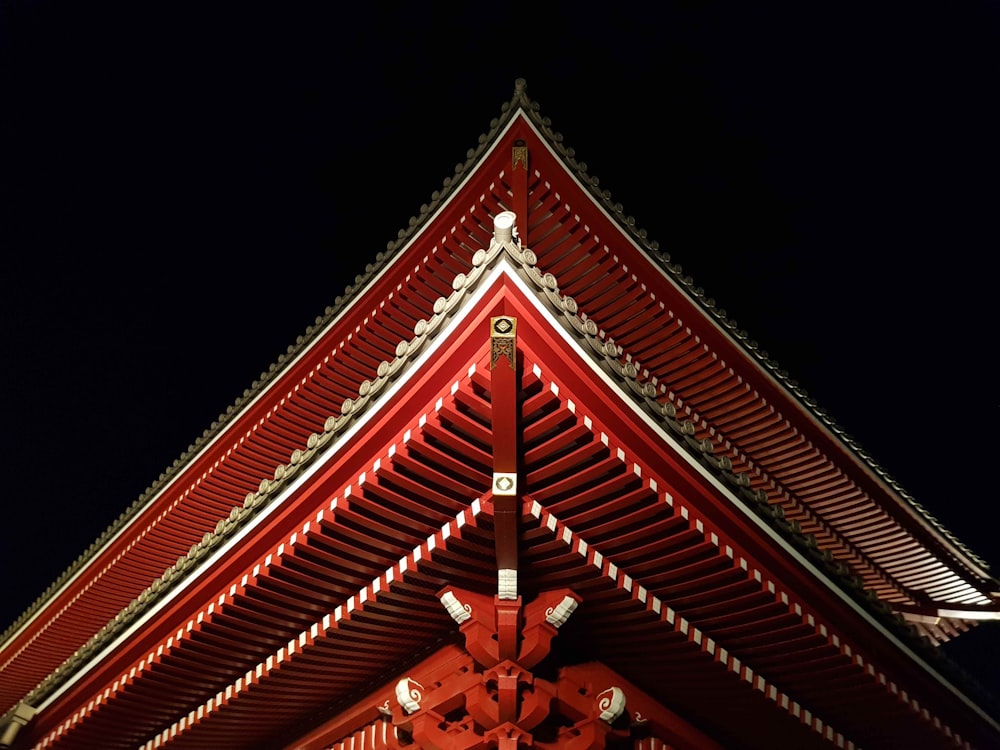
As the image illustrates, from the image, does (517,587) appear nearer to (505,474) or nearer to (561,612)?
(561,612)

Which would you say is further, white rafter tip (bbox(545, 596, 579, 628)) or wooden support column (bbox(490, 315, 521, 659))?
white rafter tip (bbox(545, 596, 579, 628))

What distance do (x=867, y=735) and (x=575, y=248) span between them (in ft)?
13.1

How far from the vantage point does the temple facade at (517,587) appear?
3414 millimetres

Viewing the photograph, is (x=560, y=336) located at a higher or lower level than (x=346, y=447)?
higher

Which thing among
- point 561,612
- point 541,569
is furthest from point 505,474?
point 561,612

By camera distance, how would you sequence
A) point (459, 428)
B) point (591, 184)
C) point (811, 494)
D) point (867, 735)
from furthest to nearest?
point (811, 494) → point (591, 184) → point (867, 735) → point (459, 428)

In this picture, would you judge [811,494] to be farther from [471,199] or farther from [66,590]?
[66,590]

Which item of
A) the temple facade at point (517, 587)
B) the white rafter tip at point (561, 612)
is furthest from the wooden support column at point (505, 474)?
the white rafter tip at point (561, 612)

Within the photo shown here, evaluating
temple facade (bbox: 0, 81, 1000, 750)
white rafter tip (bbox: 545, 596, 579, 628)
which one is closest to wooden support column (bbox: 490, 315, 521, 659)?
temple facade (bbox: 0, 81, 1000, 750)

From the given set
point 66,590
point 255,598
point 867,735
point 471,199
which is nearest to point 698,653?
point 867,735

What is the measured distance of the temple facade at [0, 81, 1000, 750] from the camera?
3.41m

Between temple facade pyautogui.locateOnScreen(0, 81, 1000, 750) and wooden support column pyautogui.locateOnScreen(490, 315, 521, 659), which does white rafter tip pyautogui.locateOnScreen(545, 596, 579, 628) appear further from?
wooden support column pyautogui.locateOnScreen(490, 315, 521, 659)

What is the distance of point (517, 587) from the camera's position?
12.7 feet

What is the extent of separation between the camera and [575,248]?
622 centimetres
